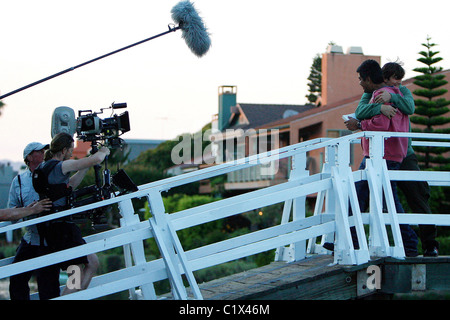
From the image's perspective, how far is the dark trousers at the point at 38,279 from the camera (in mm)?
5926

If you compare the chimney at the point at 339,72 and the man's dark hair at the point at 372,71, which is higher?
the chimney at the point at 339,72

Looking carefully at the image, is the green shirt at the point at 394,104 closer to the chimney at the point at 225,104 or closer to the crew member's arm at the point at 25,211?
the crew member's arm at the point at 25,211

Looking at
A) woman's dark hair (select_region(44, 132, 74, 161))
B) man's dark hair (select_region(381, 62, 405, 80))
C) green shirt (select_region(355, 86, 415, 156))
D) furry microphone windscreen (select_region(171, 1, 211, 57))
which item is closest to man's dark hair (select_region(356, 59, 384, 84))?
man's dark hair (select_region(381, 62, 405, 80))

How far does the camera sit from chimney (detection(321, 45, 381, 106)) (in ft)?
115

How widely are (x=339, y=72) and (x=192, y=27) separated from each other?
3013 cm

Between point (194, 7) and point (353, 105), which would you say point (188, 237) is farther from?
point (194, 7)

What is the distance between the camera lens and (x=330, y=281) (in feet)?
20.4

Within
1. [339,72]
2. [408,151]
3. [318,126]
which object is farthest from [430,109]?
[408,151]

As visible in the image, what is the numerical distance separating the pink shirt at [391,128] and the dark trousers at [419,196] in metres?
0.21

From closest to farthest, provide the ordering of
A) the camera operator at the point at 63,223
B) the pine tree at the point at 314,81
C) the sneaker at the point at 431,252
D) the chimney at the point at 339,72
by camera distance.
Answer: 1. the camera operator at the point at 63,223
2. the sneaker at the point at 431,252
3. the chimney at the point at 339,72
4. the pine tree at the point at 314,81

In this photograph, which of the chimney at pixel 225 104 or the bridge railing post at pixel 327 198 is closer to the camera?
the bridge railing post at pixel 327 198

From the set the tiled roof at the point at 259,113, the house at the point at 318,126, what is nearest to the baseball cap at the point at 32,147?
the house at the point at 318,126

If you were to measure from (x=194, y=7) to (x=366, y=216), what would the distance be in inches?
94.1

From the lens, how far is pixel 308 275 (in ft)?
20.5
